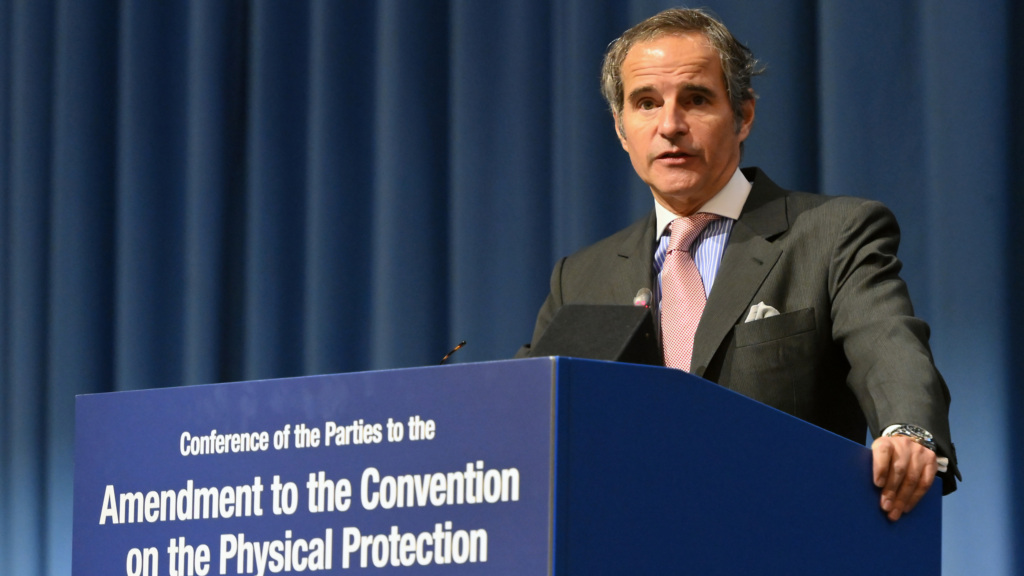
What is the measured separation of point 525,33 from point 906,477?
194cm

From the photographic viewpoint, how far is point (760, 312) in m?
1.63

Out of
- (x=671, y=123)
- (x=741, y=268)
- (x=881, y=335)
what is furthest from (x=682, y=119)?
(x=881, y=335)

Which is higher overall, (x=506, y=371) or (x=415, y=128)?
(x=415, y=128)

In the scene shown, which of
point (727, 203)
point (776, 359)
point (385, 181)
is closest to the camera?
point (776, 359)

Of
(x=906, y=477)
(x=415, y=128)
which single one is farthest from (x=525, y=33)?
(x=906, y=477)

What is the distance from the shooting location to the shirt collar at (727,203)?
72.2 inches

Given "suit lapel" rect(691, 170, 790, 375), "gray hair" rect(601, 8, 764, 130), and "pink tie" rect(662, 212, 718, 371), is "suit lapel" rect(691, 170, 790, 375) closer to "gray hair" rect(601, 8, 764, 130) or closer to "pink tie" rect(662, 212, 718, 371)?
"pink tie" rect(662, 212, 718, 371)

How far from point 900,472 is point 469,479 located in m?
0.46

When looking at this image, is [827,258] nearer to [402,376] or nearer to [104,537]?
[402,376]

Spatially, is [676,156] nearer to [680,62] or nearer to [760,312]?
[680,62]

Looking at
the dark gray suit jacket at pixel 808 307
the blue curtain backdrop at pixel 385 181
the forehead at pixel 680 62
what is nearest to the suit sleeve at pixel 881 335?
the dark gray suit jacket at pixel 808 307

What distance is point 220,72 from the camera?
10.8 feet

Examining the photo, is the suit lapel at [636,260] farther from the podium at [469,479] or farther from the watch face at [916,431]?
the podium at [469,479]

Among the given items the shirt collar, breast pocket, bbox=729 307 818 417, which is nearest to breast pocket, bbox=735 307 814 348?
breast pocket, bbox=729 307 818 417
